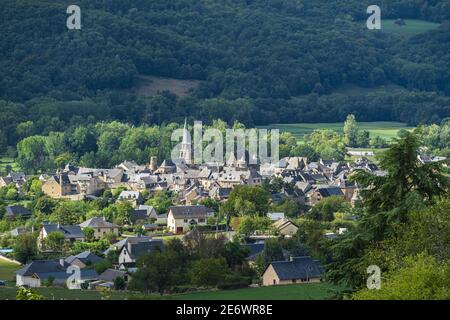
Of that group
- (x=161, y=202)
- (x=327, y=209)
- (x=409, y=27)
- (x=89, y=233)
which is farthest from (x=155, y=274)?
(x=409, y=27)

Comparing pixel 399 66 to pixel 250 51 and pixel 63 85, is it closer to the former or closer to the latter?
pixel 250 51

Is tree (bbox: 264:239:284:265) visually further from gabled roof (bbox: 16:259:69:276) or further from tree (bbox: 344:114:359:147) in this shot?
tree (bbox: 344:114:359:147)

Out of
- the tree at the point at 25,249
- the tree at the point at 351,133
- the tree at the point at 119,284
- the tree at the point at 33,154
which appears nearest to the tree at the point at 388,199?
the tree at the point at 119,284

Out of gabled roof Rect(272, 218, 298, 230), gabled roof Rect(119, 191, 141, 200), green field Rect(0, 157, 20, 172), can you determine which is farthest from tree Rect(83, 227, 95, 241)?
green field Rect(0, 157, 20, 172)

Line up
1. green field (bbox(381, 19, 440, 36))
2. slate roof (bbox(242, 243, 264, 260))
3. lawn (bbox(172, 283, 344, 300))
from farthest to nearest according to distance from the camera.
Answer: green field (bbox(381, 19, 440, 36)) < slate roof (bbox(242, 243, 264, 260)) < lawn (bbox(172, 283, 344, 300))

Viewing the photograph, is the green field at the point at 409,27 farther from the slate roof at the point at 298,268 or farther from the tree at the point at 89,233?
the slate roof at the point at 298,268
